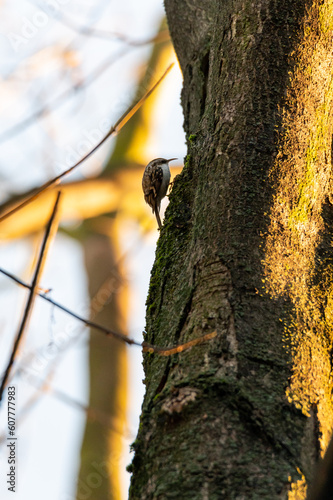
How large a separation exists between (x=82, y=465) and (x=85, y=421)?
46 centimetres

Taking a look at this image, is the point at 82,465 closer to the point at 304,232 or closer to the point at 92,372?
the point at 92,372

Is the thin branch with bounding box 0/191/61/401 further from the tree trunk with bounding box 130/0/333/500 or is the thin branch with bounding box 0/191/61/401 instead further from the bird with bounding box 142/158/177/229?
the bird with bounding box 142/158/177/229

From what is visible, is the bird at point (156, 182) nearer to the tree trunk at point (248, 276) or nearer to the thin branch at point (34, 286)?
the tree trunk at point (248, 276)

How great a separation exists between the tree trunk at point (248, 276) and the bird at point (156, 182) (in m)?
2.28

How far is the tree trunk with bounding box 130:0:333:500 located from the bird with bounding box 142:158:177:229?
2.28 meters

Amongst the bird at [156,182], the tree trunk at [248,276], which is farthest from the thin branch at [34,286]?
the bird at [156,182]

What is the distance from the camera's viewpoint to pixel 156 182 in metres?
4.29

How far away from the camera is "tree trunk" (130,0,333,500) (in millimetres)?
1096

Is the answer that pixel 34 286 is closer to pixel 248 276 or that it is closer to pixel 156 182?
pixel 248 276

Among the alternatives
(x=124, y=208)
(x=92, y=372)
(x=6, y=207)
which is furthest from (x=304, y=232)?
(x=124, y=208)

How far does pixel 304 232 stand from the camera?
151 cm

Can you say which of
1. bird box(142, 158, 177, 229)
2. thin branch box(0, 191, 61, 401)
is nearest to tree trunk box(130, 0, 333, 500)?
thin branch box(0, 191, 61, 401)

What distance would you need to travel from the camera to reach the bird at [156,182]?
4.29 m

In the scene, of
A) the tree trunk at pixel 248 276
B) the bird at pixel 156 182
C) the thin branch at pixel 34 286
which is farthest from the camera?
the bird at pixel 156 182
